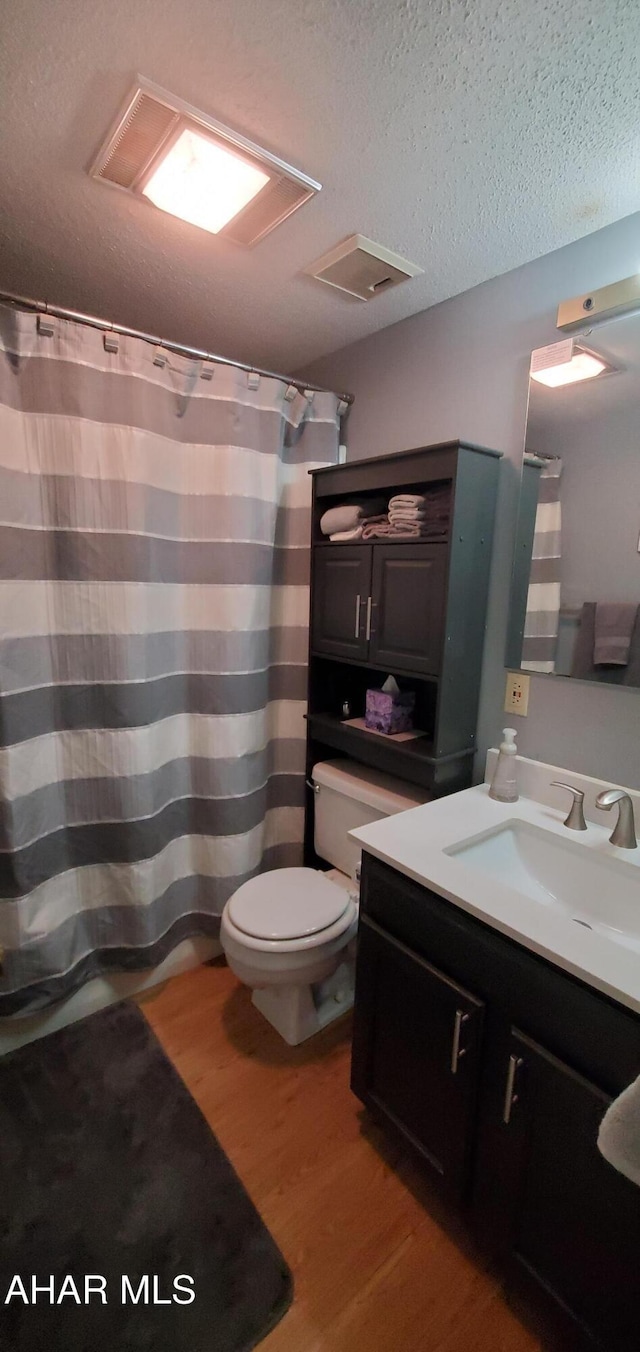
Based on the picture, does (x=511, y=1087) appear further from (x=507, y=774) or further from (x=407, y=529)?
(x=407, y=529)

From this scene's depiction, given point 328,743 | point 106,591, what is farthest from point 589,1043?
point 106,591

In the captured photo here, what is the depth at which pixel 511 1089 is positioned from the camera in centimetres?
92

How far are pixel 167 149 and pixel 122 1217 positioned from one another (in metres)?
2.20

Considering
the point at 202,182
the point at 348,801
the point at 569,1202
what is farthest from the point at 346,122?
the point at 569,1202

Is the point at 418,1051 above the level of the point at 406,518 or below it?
below

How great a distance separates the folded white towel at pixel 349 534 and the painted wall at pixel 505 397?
0.33 meters

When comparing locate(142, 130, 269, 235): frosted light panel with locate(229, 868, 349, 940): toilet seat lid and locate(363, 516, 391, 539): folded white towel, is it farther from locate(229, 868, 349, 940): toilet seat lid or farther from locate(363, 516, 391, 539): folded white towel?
locate(229, 868, 349, 940): toilet seat lid

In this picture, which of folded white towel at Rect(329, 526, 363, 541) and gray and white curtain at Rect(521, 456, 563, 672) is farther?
folded white towel at Rect(329, 526, 363, 541)

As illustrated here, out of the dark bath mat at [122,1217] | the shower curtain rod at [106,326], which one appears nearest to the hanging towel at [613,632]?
the shower curtain rod at [106,326]

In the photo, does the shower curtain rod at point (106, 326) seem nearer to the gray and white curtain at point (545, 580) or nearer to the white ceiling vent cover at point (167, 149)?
the white ceiling vent cover at point (167, 149)

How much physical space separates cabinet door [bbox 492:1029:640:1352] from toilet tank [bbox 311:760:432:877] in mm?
724

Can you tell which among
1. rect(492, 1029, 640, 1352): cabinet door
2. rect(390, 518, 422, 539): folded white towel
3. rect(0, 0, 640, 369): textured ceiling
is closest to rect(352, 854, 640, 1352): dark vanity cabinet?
rect(492, 1029, 640, 1352): cabinet door

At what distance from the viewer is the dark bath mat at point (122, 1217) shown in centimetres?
101

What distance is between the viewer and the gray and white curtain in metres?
1.31
